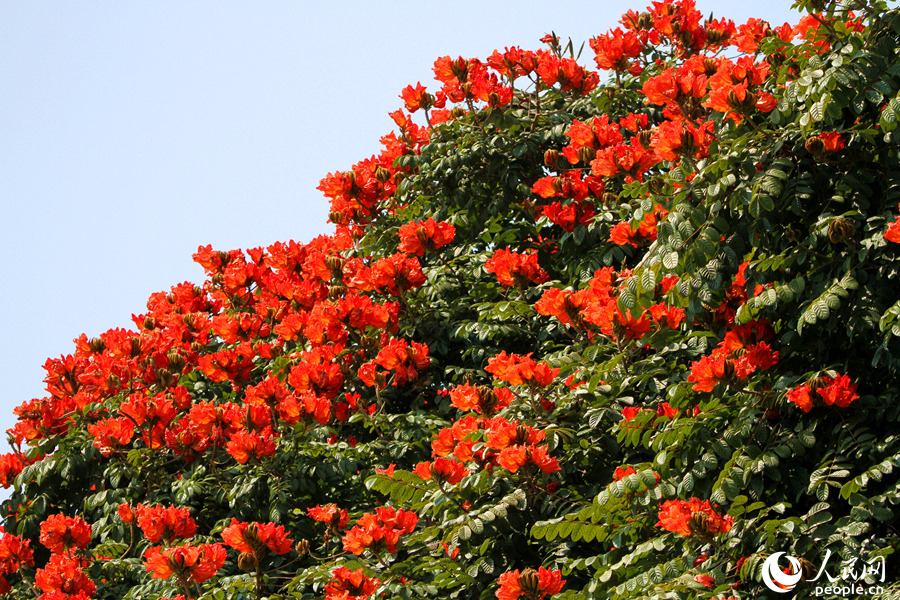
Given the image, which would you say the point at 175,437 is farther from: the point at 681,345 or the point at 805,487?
the point at 805,487

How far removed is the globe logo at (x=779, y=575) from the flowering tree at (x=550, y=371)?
0.10 feet

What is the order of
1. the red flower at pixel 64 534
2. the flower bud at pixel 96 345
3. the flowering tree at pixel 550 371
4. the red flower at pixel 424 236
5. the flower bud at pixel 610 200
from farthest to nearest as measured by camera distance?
the flower bud at pixel 96 345 < the red flower at pixel 424 236 < the flower bud at pixel 610 200 < the red flower at pixel 64 534 < the flowering tree at pixel 550 371

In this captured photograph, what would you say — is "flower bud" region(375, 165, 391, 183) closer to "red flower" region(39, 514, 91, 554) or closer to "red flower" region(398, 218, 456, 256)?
"red flower" region(398, 218, 456, 256)

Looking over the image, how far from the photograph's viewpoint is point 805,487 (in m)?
3.82

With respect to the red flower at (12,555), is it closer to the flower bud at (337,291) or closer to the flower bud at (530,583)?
the flower bud at (337,291)

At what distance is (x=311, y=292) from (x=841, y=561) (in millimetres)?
3946

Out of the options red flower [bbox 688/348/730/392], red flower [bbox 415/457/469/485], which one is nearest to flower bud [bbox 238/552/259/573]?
red flower [bbox 415/457/469/485]

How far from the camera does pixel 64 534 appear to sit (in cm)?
545

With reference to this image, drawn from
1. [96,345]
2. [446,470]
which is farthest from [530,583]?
[96,345]

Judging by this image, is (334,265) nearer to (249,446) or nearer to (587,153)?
(249,446)

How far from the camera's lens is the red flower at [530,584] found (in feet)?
12.8

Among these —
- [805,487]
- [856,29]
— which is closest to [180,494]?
[805,487]

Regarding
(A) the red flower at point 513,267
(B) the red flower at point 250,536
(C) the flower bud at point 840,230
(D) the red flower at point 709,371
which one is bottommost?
(D) the red flower at point 709,371

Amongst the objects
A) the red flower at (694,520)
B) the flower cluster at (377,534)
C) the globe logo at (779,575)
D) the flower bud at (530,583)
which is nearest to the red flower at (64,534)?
the flower cluster at (377,534)
